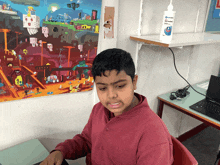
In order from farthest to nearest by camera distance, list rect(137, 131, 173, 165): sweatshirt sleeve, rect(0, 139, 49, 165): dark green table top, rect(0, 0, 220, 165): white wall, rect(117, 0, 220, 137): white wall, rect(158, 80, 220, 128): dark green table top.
A: rect(158, 80, 220, 128): dark green table top
rect(117, 0, 220, 137): white wall
rect(0, 0, 220, 165): white wall
rect(0, 139, 49, 165): dark green table top
rect(137, 131, 173, 165): sweatshirt sleeve

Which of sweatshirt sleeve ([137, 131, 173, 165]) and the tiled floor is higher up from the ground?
sweatshirt sleeve ([137, 131, 173, 165])

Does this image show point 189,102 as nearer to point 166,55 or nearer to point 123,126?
point 166,55

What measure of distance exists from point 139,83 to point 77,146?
0.72 m

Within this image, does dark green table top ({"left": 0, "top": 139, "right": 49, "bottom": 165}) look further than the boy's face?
Yes

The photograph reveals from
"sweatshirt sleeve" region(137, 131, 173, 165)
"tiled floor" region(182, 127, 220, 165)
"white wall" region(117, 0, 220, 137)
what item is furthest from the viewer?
"tiled floor" region(182, 127, 220, 165)

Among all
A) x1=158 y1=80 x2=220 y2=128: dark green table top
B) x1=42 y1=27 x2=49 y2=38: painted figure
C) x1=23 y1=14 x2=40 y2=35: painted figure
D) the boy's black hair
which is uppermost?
x1=23 y1=14 x2=40 y2=35: painted figure

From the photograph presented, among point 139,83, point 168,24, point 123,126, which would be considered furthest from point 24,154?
point 168,24

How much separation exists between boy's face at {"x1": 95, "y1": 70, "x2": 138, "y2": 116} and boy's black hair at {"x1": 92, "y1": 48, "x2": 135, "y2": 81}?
16 millimetres

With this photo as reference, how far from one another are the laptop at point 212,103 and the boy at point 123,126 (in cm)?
79

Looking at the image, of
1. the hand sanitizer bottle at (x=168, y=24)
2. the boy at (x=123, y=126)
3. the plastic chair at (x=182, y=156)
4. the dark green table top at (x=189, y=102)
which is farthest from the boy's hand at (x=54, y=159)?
the dark green table top at (x=189, y=102)

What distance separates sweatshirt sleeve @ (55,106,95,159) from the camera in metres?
0.89

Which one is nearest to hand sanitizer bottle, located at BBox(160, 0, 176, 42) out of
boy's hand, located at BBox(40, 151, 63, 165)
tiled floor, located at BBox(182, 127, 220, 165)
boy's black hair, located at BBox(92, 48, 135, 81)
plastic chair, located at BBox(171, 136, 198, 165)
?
boy's black hair, located at BBox(92, 48, 135, 81)

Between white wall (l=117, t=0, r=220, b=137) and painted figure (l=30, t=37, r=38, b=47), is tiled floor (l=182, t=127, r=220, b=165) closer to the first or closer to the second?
white wall (l=117, t=0, r=220, b=137)

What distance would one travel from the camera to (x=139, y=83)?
57.6 inches
